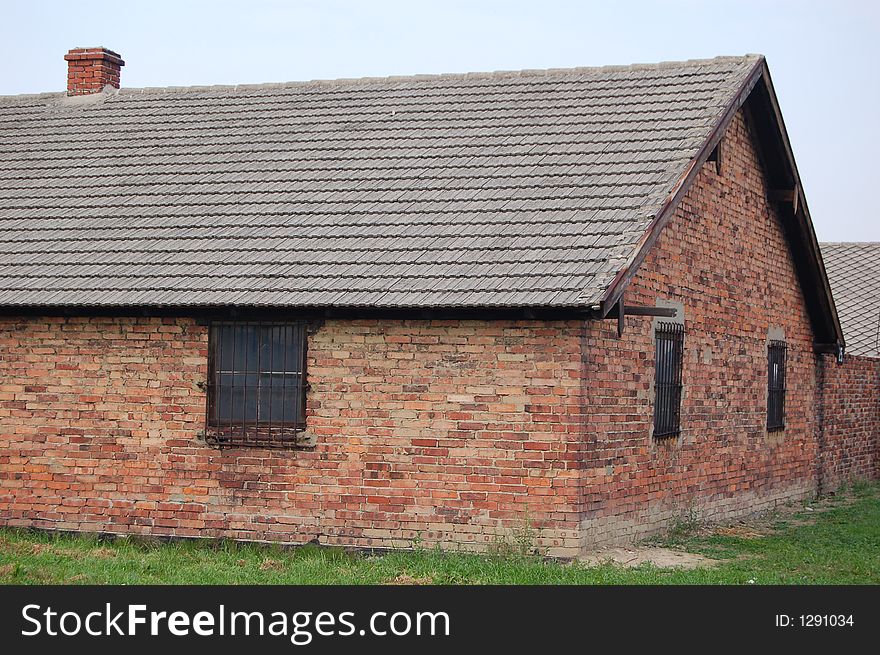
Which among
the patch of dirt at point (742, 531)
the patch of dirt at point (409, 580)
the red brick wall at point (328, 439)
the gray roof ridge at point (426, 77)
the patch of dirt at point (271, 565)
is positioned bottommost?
the patch of dirt at point (271, 565)

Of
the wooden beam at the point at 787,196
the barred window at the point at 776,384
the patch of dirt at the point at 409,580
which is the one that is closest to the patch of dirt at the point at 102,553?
the patch of dirt at the point at 409,580

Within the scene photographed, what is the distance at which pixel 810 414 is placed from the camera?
787 inches

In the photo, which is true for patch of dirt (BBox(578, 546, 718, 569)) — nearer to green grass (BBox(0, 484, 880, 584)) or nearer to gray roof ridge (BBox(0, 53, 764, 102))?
green grass (BBox(0, 484, 880, 584))

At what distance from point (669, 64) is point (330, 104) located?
437cm

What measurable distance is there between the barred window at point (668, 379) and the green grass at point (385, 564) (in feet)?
3.89

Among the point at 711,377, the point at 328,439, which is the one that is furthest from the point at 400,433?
the point at 711,377

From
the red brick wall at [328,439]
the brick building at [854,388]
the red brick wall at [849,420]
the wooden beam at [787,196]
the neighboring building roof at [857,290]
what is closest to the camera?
the red brick wall at [328,439]

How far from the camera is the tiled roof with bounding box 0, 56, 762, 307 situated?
43.4 ft

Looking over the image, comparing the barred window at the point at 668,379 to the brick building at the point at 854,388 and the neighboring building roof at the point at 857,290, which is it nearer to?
the brick building at the point at 854,388

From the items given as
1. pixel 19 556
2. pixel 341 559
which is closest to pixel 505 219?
pixel 341 559

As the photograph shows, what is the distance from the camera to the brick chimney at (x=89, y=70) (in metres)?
20.1

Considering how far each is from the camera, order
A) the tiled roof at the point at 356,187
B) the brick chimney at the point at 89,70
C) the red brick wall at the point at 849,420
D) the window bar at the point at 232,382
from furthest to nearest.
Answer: the red brick wall at the point at 849,420, the brick chimney at the point at 89,70, the window bar at the point at 232,382, the tiled roof at the point at 356,187

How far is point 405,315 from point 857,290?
16.2 meters

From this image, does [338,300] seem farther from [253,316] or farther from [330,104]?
[330,104]
